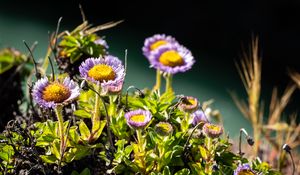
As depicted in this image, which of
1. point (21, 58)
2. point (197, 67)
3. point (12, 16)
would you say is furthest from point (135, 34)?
point (21, 58)

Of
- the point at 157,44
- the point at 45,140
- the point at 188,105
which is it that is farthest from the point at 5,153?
the point at 157,44

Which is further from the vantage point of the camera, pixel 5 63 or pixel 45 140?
pixel 5 63

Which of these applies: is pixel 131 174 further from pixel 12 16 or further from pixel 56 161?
pixel 12 16

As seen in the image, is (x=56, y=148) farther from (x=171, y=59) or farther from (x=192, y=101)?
(x=171, y=59)

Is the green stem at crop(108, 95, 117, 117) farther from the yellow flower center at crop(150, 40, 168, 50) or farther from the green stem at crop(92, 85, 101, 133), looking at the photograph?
the yellow flower center at crop(150, 40, 168, 50)

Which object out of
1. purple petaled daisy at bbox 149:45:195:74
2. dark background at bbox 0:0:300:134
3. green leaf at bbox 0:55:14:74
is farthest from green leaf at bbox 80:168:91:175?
dark background at bbox 0:0:300:134

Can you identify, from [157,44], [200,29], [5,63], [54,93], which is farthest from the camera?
[200,29]

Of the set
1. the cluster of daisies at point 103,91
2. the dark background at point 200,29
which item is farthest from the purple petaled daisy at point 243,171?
the dark background at point 200,29
